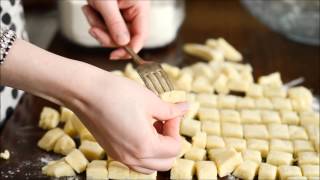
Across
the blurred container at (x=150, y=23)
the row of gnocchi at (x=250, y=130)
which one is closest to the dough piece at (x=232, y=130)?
the row of gnocchi at (x=250, y=130)

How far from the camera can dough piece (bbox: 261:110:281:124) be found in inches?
47.1

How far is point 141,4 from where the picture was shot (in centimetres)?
116

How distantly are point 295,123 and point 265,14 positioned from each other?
0.46 meters

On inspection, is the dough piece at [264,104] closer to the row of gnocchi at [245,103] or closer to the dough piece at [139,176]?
the row of gnocchi at [245,103]

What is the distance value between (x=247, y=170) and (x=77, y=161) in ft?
1.14

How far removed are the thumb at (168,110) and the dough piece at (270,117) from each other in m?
0.40

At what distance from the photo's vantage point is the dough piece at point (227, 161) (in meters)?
1.04

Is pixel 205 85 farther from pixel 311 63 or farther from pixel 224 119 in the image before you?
pixel 311 63

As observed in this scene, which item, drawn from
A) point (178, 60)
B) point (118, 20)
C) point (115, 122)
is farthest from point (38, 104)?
point (115, 122)

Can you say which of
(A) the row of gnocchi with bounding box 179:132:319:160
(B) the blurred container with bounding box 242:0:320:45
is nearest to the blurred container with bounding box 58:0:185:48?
(B) the blurred container with bounding box 242:0:320:45

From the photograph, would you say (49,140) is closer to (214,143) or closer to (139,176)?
(139,176)

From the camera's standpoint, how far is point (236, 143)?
3.65ft

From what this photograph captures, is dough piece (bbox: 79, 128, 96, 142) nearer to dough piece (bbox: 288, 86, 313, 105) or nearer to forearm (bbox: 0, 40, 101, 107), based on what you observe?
forearm (bbox: 0, 40, 101, 107)

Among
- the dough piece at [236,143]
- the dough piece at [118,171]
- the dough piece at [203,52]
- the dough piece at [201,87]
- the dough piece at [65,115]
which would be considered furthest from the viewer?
the dough piece at [203,52]
